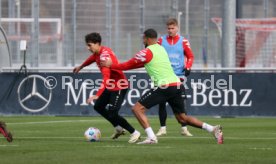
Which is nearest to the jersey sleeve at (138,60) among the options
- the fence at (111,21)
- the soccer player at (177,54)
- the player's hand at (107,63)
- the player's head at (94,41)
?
the player's hand at (107,63)

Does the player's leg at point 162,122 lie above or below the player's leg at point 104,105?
below

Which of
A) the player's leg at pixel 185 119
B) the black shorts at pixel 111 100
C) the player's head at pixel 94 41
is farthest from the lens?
the black shorts at pixel 111 100

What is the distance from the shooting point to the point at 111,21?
27.8 metres

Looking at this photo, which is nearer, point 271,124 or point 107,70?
point 107,70

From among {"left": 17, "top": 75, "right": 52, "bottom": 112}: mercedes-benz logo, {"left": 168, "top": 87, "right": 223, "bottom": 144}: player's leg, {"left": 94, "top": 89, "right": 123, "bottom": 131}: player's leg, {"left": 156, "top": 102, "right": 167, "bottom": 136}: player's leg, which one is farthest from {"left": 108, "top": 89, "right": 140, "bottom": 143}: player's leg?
{"left": 17, "top": 75, "right": 52, "bottom": 112}: mercedes-benz logo

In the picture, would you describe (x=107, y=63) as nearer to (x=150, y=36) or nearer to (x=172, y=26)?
(x=150, y=36)

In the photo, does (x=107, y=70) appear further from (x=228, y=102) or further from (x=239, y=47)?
(x=239, y=47)

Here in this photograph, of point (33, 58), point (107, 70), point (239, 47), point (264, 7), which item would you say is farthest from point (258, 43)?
point (107, 70)

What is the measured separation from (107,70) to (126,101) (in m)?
9.51

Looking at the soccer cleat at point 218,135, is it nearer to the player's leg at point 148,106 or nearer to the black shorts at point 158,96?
the black shorts at point 158,96

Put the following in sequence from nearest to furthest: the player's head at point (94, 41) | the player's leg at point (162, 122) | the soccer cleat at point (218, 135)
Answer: the soccer cleat at point (218, 135)
the player's head at point (94, 41)
the player's leg at point (162, 122)

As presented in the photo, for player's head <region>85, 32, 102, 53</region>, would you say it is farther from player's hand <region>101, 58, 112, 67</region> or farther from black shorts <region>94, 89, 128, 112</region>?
black shorts <region>94, 89, 128, 112</region>

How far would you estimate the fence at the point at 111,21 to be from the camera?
89.2 feet

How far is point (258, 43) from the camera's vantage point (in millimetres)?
32750
